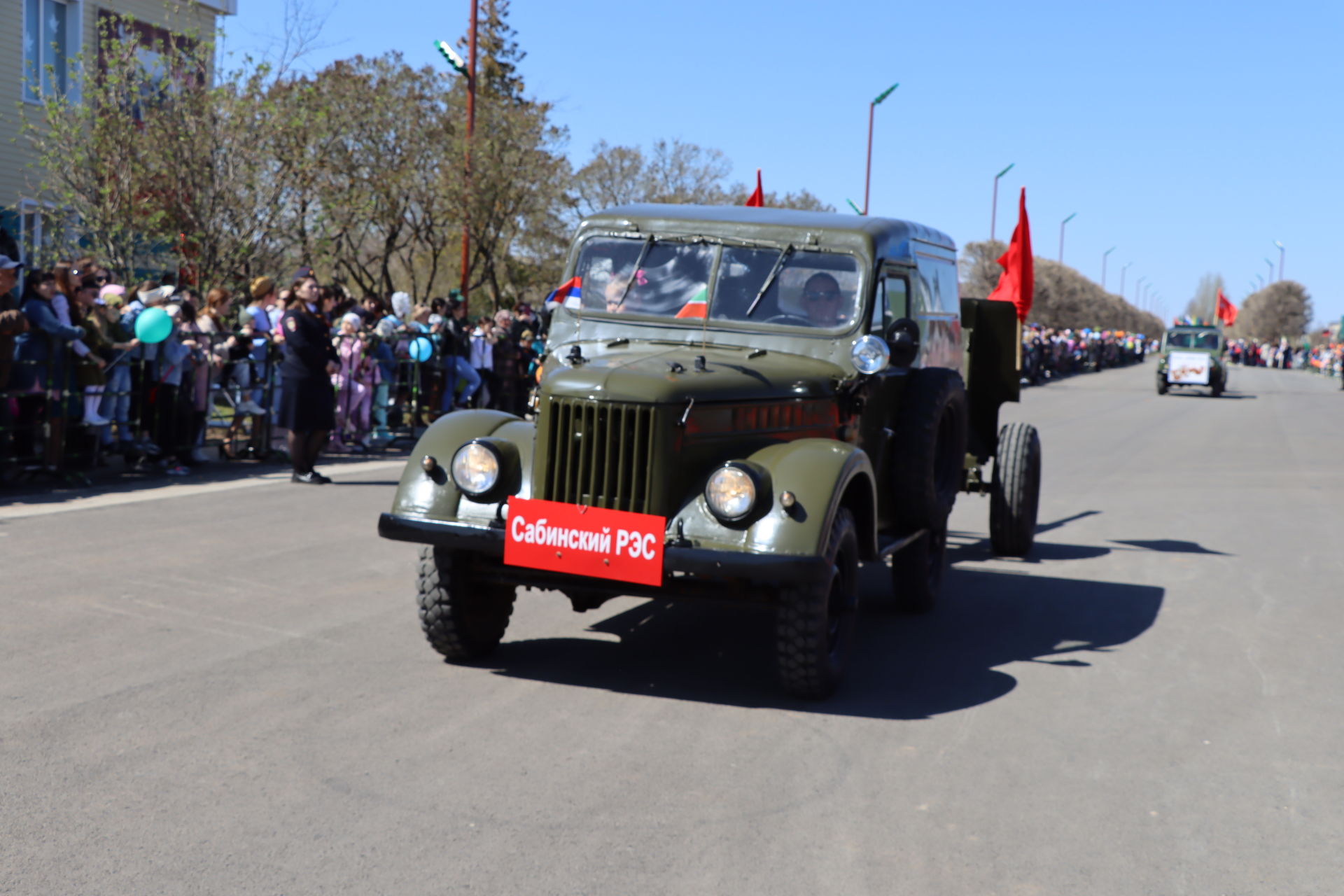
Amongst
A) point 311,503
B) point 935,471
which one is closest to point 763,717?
point 935,471

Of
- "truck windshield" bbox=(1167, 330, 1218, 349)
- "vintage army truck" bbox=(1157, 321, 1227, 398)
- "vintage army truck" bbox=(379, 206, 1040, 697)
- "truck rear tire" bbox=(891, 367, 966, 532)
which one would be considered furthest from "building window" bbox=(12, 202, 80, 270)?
"truck windshield" bbox=(1167, 330, 1218, 349)

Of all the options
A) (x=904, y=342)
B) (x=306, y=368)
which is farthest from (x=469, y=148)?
(x=904, y=342)

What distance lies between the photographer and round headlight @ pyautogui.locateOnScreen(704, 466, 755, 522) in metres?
5.47

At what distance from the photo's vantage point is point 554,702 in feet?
18.6

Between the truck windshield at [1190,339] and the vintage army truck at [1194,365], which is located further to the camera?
the truck windshield at [1190,339]

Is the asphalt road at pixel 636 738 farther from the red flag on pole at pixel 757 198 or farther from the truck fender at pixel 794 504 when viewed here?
the red flag on pole at pixel 757 198

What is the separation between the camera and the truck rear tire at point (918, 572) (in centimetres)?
759

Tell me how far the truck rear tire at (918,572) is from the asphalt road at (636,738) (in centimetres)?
15

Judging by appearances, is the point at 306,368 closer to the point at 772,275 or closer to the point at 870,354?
the point at 772,275

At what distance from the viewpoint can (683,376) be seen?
226 inches

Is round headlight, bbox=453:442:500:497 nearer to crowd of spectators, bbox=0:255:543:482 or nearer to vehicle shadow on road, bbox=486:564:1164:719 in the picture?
vehicle shadow on road, bbox=486:564:1164:719

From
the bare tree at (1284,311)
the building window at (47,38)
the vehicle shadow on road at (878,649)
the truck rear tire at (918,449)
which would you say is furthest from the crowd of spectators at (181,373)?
the bare tree at (1284,311)

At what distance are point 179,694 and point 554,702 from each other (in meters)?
1.53

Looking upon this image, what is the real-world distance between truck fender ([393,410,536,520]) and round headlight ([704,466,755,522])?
32.3 inches
